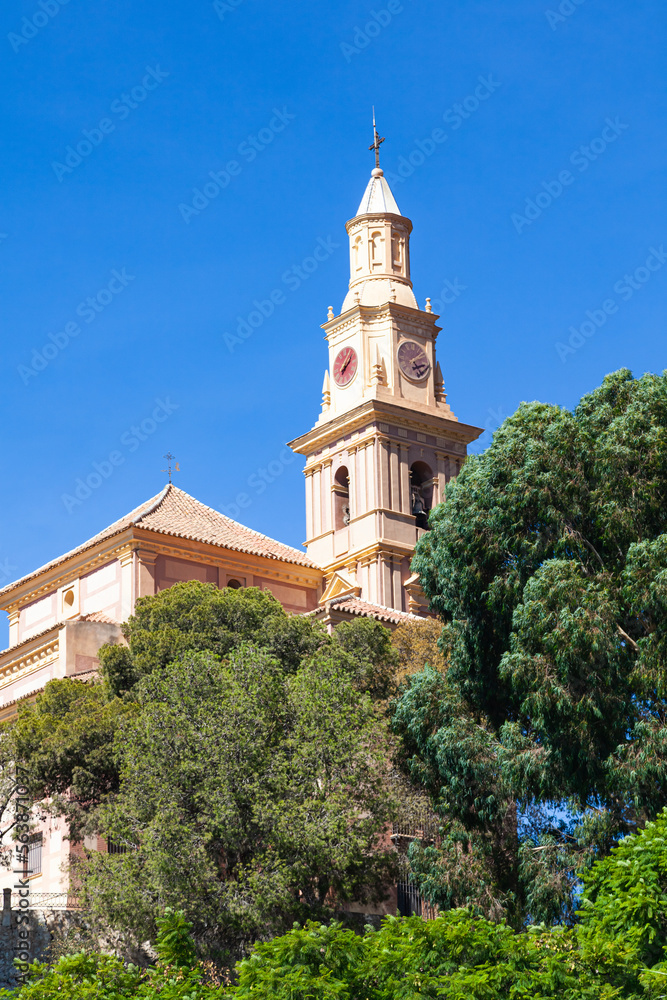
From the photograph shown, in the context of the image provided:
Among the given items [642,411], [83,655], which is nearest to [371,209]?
[83,655]

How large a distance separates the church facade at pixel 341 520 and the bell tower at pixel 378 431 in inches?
1.8

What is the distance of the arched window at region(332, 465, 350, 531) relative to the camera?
48.2m

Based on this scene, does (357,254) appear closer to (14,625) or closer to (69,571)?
(69,571)

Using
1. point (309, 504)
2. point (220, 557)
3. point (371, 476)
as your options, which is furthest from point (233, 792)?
point (309, 504)

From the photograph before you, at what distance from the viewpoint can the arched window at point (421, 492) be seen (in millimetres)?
47906

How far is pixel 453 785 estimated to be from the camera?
23594mm

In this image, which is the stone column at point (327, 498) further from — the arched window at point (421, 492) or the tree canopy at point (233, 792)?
the tree canopy at point (233, 792)

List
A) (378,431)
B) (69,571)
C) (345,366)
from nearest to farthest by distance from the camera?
(69,571)
(378,431)
(345,366)

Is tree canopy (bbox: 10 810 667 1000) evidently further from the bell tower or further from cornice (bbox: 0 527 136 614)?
the bell tower

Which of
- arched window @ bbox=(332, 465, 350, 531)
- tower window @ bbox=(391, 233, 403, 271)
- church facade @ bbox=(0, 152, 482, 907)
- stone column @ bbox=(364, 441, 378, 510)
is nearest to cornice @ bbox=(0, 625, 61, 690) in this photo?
church facade @ bbox=(0, 152, 482, 907)

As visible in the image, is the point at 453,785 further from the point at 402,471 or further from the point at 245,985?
the point at 402,471

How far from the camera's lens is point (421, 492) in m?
48.2

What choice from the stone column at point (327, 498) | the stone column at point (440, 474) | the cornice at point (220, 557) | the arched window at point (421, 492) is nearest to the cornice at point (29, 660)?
the cornice at point (220, 557)

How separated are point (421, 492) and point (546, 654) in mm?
25903
